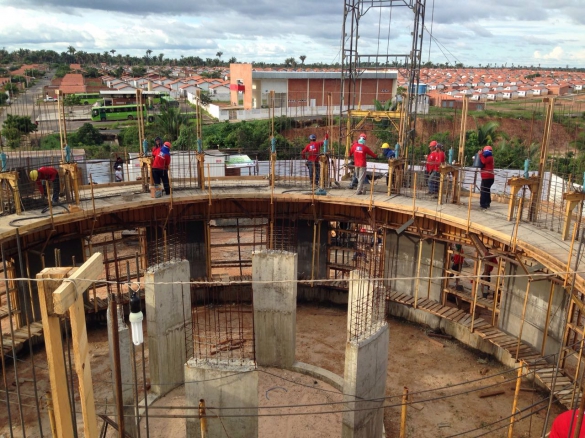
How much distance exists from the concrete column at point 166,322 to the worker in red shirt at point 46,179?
4.18m

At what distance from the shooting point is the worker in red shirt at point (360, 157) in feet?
54.8

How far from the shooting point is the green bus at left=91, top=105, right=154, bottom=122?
51.7 m

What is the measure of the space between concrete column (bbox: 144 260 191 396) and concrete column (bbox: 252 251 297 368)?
194cm

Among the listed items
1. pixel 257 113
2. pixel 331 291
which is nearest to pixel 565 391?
pixel 331 291

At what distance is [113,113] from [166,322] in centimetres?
4340

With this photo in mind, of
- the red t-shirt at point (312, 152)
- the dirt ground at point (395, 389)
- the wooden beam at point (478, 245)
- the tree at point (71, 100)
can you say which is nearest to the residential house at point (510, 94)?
the tree at point (71, 100)

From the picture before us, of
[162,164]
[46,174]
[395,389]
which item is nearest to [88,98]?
[162,164]

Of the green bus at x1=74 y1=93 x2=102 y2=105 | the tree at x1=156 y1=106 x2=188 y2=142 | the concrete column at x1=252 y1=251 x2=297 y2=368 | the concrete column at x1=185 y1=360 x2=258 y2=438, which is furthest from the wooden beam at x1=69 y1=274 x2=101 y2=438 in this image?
the green bus at x1=74 y1=93 x2=102 y2=105

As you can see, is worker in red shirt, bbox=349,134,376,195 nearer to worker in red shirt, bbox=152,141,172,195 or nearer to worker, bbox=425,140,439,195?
worker, bbox=425,140,439,195

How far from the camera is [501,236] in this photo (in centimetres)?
1346

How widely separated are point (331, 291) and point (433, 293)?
365 cm

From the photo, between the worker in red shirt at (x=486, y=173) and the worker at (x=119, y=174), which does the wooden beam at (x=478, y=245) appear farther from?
the worker at (x=119, y=174)

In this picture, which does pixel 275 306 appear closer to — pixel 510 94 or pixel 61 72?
pixel 510 94

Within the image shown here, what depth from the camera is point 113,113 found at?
5253 centimetres
